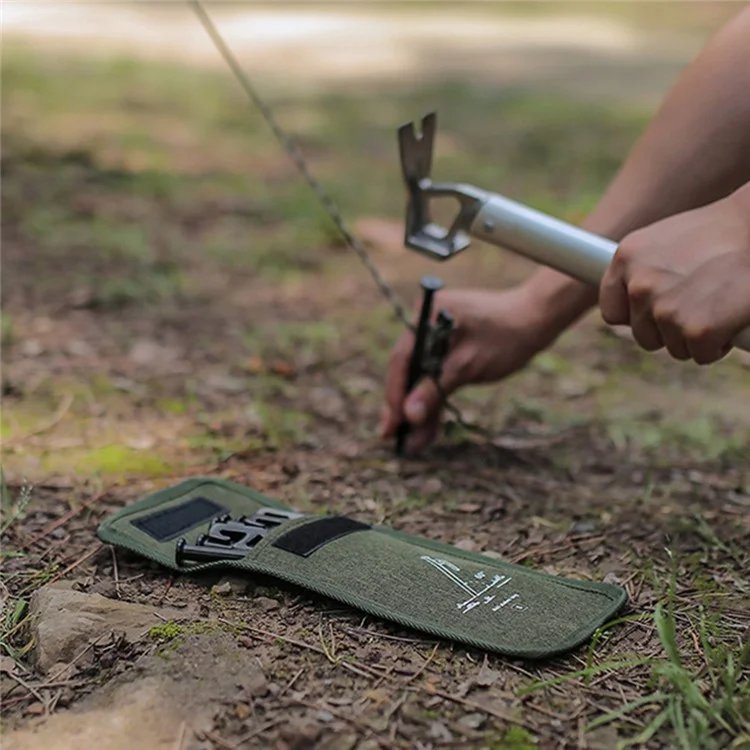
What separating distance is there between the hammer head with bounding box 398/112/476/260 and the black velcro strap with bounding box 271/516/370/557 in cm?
65

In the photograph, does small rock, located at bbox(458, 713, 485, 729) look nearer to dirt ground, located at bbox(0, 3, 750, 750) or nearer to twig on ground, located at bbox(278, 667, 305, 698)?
dirt ground, located at bbox(0, 3, 750, 750)

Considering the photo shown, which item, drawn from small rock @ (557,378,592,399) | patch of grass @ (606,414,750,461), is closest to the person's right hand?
patch of grass @ (606,414,750,461)

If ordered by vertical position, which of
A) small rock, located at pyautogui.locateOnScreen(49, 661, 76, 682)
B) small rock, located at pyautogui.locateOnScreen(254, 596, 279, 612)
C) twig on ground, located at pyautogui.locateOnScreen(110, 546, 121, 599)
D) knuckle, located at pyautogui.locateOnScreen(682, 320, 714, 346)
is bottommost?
twig on ground, located at pyautogui.locateOnScreen(110, 546, 121, 599)

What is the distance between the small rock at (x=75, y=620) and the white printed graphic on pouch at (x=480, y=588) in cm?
39

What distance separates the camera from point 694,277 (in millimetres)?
1472

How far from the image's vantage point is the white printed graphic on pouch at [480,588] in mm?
1366

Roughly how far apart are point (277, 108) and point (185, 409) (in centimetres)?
410

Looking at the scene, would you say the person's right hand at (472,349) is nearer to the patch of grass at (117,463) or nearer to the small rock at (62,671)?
the patch of grass at (117,463)

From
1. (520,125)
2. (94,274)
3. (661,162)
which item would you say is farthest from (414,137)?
(520,125)

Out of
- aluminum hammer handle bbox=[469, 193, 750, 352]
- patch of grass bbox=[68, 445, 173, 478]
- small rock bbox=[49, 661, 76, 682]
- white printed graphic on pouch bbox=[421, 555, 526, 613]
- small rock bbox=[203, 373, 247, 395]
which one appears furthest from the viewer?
small rock bbox=[203, 373, 247, 395]

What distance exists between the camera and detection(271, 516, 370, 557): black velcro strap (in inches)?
57.6

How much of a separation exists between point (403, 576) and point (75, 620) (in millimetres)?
462

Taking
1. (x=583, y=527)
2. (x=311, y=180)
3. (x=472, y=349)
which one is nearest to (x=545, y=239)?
(x=472, y=349)

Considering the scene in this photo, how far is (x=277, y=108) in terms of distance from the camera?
5.95 metres
